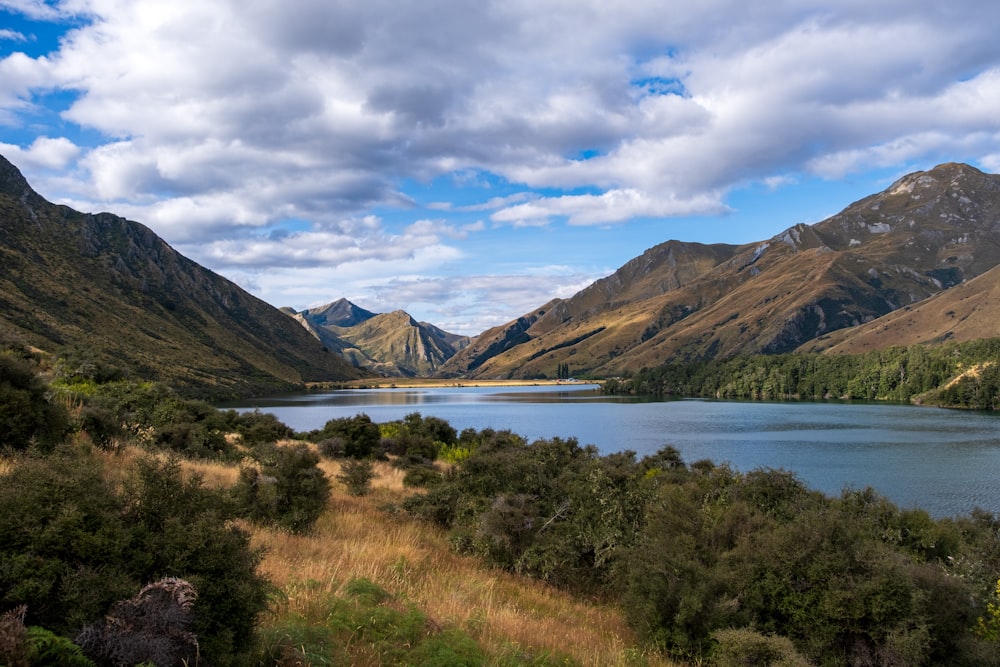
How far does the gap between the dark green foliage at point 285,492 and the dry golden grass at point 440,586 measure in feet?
1.88

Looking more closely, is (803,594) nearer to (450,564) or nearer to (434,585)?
(434,585)

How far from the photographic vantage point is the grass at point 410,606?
6.82 meters

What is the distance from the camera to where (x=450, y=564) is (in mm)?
14266

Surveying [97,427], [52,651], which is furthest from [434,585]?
[97,427]

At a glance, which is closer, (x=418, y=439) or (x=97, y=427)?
(x=97, y=427)

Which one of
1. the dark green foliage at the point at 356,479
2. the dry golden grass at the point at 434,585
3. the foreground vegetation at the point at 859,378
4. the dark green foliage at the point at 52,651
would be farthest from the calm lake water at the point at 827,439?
the dark green foliage at the point at 52,651

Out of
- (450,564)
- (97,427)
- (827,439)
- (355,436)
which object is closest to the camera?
(450,564)

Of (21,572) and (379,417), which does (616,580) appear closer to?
(21,572)

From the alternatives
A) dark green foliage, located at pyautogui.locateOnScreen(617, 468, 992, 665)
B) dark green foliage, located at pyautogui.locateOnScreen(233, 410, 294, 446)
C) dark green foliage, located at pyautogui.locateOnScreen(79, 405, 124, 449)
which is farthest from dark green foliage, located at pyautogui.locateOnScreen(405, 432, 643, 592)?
dark green foliage, located at pyautogui.locateOnScreen(233, 410, 294, 446)

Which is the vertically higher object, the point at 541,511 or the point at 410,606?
the point at 410,606

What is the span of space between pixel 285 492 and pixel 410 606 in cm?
820

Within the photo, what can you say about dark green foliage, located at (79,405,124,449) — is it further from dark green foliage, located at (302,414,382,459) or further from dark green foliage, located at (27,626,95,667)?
dark green foliage, located at (302,414,382,459)

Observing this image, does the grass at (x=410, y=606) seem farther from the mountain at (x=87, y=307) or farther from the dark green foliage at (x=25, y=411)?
the mountain at (x=87, y=307)

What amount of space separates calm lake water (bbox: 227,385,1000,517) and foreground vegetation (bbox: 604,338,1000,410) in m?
12.4
